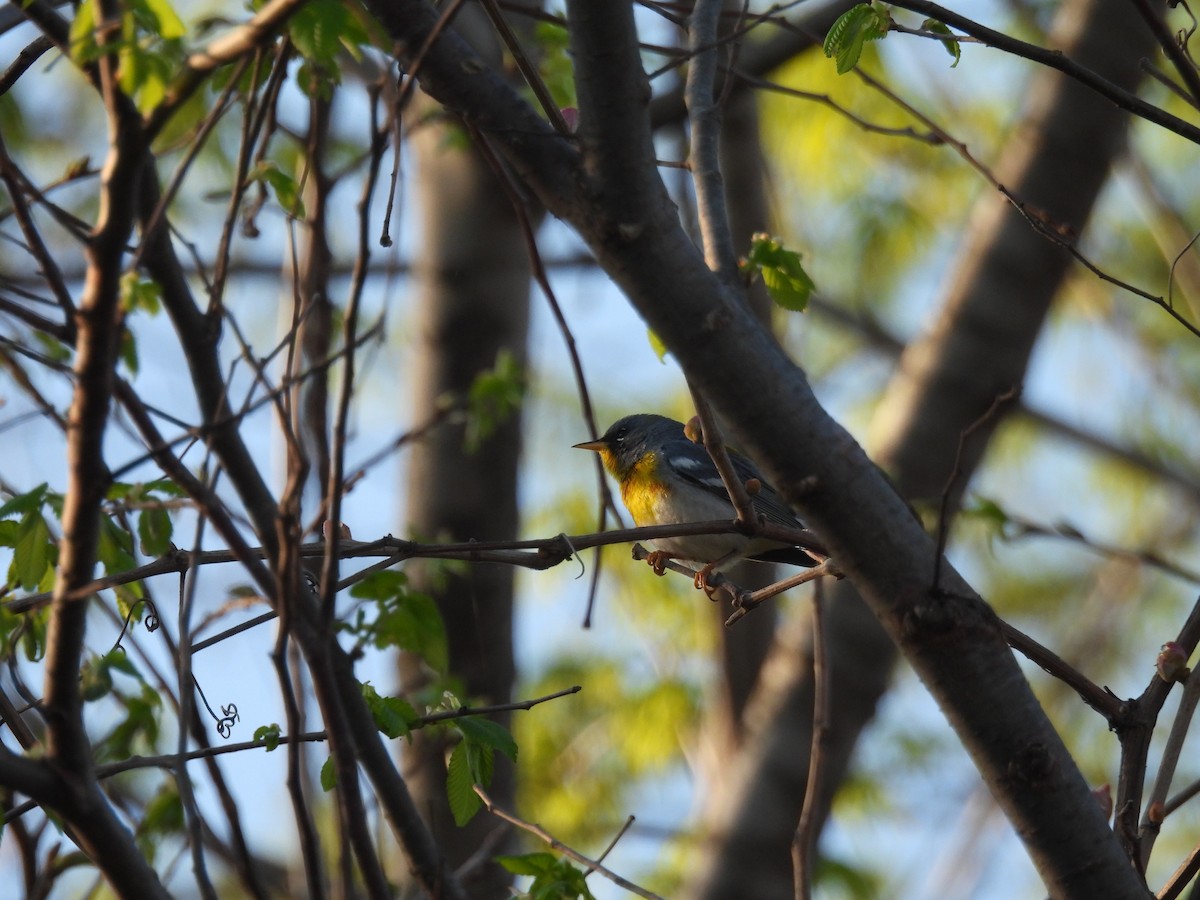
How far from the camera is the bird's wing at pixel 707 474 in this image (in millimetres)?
4984

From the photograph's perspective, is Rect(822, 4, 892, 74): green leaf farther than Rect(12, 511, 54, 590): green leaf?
Yes

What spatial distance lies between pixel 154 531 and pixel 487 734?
31.2 inches

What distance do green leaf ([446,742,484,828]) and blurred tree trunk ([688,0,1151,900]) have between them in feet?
11.0

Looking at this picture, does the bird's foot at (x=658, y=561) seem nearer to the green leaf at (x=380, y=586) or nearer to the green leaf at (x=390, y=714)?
the green leaf at (x=380, y=586)

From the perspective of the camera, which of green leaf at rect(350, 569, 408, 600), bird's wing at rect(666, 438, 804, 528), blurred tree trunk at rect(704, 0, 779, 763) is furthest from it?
blurred tree trunk at rect(704, 0, 779, 763)

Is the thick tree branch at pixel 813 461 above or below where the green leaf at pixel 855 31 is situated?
below

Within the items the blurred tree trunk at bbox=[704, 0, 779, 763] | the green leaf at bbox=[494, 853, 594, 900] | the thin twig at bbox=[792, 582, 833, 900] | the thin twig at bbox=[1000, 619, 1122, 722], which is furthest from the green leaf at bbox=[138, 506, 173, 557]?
the blurred tree trunk at bbox=[704, 0, 779, 763]

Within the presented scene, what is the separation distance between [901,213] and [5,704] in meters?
7.77

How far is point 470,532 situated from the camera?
5270mm

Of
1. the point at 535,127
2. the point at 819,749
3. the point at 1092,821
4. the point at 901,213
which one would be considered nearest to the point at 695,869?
the point at 819,749

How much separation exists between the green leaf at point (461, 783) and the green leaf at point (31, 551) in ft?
2.67

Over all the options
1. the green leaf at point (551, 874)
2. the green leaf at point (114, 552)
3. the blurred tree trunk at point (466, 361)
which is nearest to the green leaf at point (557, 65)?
the blurred tree trunk at point (466, 361)

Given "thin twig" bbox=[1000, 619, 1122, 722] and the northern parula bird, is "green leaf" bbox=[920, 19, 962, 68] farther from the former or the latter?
the northern parula bird

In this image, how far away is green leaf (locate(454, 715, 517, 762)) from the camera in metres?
2.19
